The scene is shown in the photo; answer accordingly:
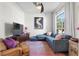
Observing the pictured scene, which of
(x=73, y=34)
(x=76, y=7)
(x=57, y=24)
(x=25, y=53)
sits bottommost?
(x=25, y=53)

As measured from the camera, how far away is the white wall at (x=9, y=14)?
4164 mm

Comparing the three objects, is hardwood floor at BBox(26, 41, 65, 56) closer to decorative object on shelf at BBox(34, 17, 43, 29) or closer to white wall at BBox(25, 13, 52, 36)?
white wall at BBox(25, 13, 52, 36)

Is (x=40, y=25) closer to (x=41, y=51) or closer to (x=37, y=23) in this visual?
(x=37, y=23)

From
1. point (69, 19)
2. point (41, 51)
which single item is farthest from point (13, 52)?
point (69, 19)

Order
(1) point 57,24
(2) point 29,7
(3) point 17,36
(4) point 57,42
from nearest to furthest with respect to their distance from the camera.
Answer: (4) point 57,42 < (3) point 17,36 < (2) point 29,7 < (1) point 57,24

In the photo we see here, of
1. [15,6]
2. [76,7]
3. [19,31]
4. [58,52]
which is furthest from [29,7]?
[58,52]

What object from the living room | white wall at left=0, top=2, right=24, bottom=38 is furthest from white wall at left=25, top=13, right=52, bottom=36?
white wall at left=0, top=2, right=24, bottom=38

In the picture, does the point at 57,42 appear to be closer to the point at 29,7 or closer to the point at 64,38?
the point at 64,38

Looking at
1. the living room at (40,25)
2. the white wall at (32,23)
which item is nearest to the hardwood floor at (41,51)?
the living room at (40,25)

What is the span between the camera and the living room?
14.2 feet

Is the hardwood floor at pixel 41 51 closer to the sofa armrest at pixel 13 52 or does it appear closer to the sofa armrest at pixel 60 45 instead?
the sofa armrest at pixel 60 45

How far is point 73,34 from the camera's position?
15.7 feet

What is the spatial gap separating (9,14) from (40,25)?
6.77 feet

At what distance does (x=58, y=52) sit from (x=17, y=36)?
1.81 meters
